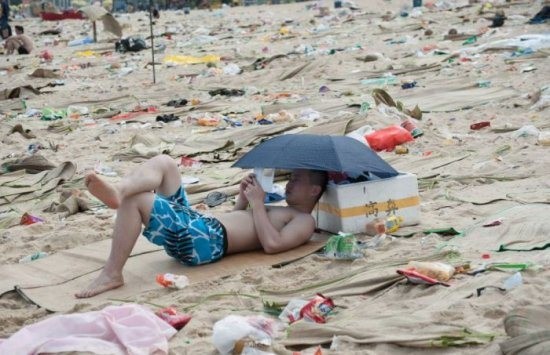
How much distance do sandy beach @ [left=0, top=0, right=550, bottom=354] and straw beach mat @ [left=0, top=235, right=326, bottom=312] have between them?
25 mm

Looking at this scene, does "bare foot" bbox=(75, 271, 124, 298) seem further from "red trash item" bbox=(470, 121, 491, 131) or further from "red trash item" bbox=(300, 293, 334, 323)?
"red trash item" bbox=(470, 121, 491, 131)

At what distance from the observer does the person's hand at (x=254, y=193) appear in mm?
4770

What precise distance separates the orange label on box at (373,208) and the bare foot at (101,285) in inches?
48.8

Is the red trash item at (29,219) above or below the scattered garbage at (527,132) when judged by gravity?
below

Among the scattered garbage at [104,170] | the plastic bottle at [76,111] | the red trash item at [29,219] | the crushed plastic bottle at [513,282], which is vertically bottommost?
the plastic bottle at [76,111]

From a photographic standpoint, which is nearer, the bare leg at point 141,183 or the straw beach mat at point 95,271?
the bare leg at point 141,183

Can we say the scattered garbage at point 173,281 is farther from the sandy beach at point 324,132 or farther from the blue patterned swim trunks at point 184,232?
the blue patterned swim trunks at point 184,232

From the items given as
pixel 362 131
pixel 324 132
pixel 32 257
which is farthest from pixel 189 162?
pixel 32 257

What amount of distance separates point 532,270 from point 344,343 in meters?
0.93

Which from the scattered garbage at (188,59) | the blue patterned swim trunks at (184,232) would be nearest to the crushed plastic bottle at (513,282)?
the blue patterned swim trunks at (184,232)

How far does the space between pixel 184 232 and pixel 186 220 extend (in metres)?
0.06

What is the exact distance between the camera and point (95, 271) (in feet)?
15.8

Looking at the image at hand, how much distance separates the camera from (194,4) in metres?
38.3

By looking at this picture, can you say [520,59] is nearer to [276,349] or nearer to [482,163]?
[482,163]
